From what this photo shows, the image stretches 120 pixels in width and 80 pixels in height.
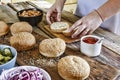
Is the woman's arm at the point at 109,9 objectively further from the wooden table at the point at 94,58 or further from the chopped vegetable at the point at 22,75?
the chopped vegetable at the point at 22,75

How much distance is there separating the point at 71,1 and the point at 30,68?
8.37 feet

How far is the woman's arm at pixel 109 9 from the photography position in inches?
50.2

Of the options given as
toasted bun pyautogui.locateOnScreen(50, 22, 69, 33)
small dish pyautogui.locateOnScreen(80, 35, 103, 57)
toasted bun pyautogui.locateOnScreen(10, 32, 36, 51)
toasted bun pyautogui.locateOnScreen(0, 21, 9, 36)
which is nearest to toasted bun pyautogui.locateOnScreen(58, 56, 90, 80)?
small dish pyautogui.locateOnScreen(80, 35, 103, 57)

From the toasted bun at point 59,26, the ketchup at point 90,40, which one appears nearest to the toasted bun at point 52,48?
the ketchup at point 90,40

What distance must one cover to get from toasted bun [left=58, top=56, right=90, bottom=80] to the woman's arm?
1.35 feet

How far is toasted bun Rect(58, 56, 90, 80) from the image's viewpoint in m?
0.93

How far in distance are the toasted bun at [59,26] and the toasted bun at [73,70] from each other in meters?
0.41

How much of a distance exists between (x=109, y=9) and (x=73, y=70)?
1.69 ft

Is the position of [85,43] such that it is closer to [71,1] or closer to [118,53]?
[118,53]

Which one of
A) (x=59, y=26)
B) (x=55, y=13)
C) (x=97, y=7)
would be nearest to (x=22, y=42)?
(x=59, y=26)

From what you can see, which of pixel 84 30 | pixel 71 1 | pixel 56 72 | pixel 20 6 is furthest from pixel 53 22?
pixel 71 1

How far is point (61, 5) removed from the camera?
64.3 inches

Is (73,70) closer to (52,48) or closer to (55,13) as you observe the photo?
(52,48)

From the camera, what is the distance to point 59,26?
1.40 meters
